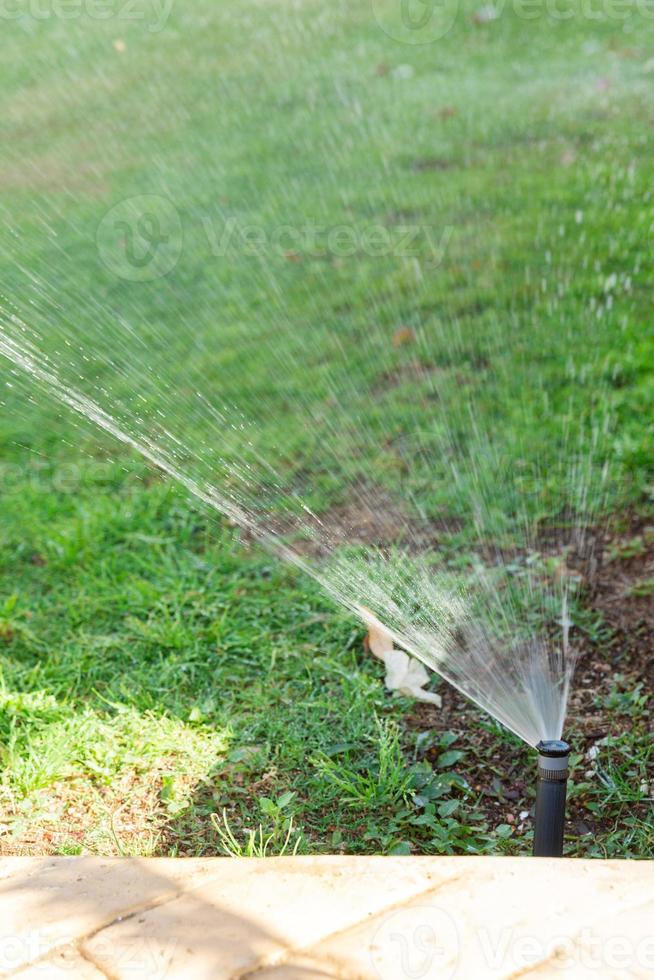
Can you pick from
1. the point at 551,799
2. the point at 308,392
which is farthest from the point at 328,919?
the point at 308,392

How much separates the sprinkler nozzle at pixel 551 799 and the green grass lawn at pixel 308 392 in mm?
280

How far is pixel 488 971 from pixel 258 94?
862 centimetres

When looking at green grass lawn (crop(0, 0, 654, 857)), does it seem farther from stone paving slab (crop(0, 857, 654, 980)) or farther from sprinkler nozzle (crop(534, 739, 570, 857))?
stone paving slab (crop(0, 857, 654, 980))

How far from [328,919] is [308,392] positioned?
353cm

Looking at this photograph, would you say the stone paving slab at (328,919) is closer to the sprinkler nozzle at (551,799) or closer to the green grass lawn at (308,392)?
the sprinkler nozzle at (551,799)

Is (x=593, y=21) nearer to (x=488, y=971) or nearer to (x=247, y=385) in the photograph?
(x=247, y=385)

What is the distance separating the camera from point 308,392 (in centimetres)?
525

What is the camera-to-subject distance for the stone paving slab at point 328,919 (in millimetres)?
1838

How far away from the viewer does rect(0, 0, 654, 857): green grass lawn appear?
2918 mm

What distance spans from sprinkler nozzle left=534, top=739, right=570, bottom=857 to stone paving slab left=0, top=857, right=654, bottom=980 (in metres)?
0.27

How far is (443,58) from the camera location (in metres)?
9.20

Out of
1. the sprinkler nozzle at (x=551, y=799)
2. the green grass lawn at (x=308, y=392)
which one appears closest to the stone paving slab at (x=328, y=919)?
the sprinkler nozzle at (x=551, y=799)

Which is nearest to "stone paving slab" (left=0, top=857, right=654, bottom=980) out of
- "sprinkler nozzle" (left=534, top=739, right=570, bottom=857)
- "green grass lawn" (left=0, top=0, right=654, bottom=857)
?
"sprinkler nozzle" (left=534, top=739, right=570, bottom=857)

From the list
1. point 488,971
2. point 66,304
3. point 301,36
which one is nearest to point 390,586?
point 488,971
